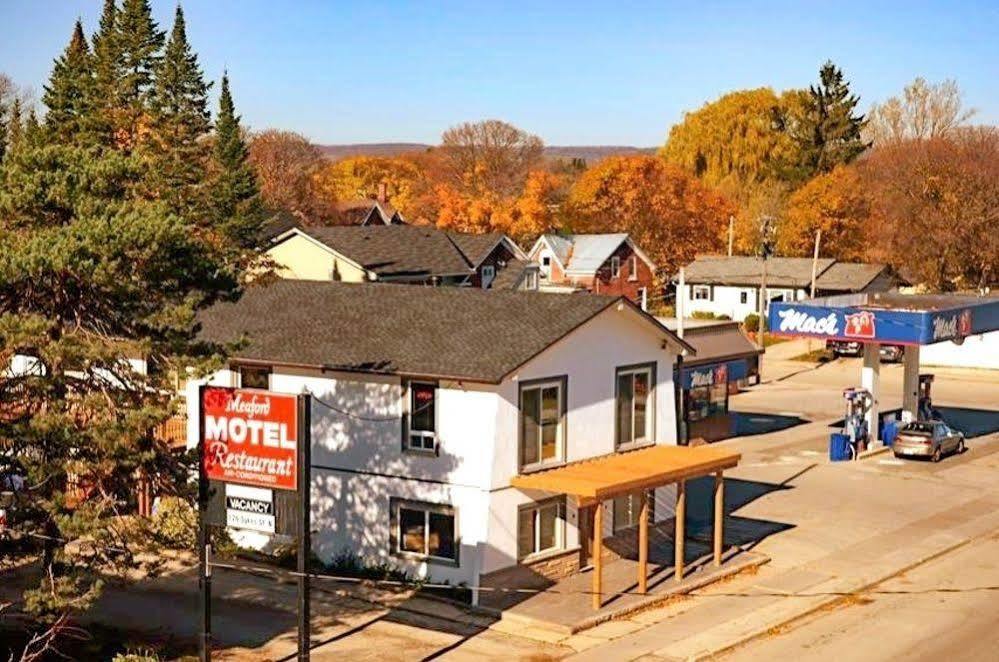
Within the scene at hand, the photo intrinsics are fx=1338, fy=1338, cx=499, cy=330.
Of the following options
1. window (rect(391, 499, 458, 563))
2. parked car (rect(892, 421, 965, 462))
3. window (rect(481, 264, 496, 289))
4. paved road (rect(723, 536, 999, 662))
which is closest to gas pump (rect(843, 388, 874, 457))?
parked car (rect(892, 421, 965, 462))

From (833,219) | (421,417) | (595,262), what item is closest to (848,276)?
(833,219)

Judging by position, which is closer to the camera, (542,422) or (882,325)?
(542,422)

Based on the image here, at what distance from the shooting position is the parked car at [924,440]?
163ft

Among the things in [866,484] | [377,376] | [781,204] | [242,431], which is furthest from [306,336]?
[781,204]

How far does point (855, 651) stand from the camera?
89.9 feet

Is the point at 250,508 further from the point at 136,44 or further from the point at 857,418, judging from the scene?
the point at 136,44

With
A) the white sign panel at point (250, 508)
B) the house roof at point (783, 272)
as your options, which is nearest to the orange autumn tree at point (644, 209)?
the house roof at point (783, 272)

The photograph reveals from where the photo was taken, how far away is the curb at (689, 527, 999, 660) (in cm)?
2744

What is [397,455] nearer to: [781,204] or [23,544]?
[23,544]

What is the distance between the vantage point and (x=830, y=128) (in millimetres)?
126438

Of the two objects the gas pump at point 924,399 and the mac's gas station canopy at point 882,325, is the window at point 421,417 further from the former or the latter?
the gas pump at point 924,399

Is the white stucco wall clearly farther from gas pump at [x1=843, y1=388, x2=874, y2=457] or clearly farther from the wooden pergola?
the wooden pergola

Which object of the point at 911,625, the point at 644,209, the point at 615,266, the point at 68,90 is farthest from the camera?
the point at 644,209

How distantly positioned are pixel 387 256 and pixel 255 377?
34839 mm
